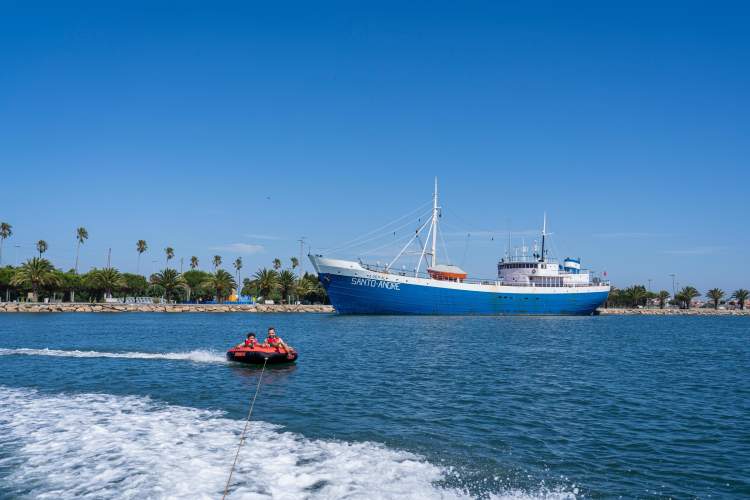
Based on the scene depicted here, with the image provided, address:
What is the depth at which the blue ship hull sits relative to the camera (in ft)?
236

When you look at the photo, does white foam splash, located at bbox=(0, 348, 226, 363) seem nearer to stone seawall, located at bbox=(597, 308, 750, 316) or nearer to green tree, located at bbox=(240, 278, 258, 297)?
green tree, located at bbox=(240, 278, 258, 297)

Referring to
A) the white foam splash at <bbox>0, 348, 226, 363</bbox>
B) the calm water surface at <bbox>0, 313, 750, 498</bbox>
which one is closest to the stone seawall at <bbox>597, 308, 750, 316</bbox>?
the calm water surface at <bbox>0, 313, 750, 498</bbox>

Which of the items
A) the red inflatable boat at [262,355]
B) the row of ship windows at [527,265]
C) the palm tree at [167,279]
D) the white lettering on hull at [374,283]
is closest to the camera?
the red inflatable boat at [262,355]

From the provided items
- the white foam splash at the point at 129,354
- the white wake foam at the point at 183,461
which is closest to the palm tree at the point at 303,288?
the white foam splash at the point at 129,354

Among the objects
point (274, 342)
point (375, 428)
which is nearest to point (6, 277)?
point (274, 342)

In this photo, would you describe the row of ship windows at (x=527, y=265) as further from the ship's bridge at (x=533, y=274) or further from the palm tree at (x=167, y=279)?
the palm tree at (x=167, y=279)

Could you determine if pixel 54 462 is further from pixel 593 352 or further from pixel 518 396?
pixel 593 352

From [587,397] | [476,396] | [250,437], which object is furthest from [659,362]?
[250,437]

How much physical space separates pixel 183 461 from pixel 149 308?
320 ft

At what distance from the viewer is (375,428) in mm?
14250

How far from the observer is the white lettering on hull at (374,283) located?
70938mm

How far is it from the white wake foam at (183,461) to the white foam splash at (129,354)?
12.7 metres

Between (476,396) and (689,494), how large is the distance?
30.4 ft

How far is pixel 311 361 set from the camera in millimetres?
28266
